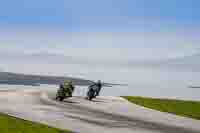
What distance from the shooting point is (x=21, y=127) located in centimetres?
2348

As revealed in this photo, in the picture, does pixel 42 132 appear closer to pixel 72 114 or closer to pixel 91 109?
pixel 72 114

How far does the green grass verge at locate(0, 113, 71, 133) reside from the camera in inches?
878

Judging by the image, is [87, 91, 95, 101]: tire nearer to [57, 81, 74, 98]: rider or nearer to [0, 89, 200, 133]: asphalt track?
[57, 81, 74, 98]: rider

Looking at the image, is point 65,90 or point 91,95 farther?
point 91,95

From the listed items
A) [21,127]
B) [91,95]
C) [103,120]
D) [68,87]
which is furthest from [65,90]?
[21,127]

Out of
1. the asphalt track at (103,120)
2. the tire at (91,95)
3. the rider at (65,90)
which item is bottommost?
the asphalt track at (103,120)

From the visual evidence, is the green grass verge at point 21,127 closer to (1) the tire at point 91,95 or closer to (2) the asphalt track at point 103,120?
(2) the asphalt track at point 103,120

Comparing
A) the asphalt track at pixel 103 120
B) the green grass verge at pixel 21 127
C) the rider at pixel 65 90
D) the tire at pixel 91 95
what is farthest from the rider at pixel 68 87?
the green grass verge at pixel 21 127

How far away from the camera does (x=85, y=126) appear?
81.5 ft

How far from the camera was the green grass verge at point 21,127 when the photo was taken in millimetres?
22312

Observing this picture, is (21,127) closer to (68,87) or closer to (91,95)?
(68,87)

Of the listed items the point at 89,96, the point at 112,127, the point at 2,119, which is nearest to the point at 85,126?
the point at 112,127

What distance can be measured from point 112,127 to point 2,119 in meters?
7.62

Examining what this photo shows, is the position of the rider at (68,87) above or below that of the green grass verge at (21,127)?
above
